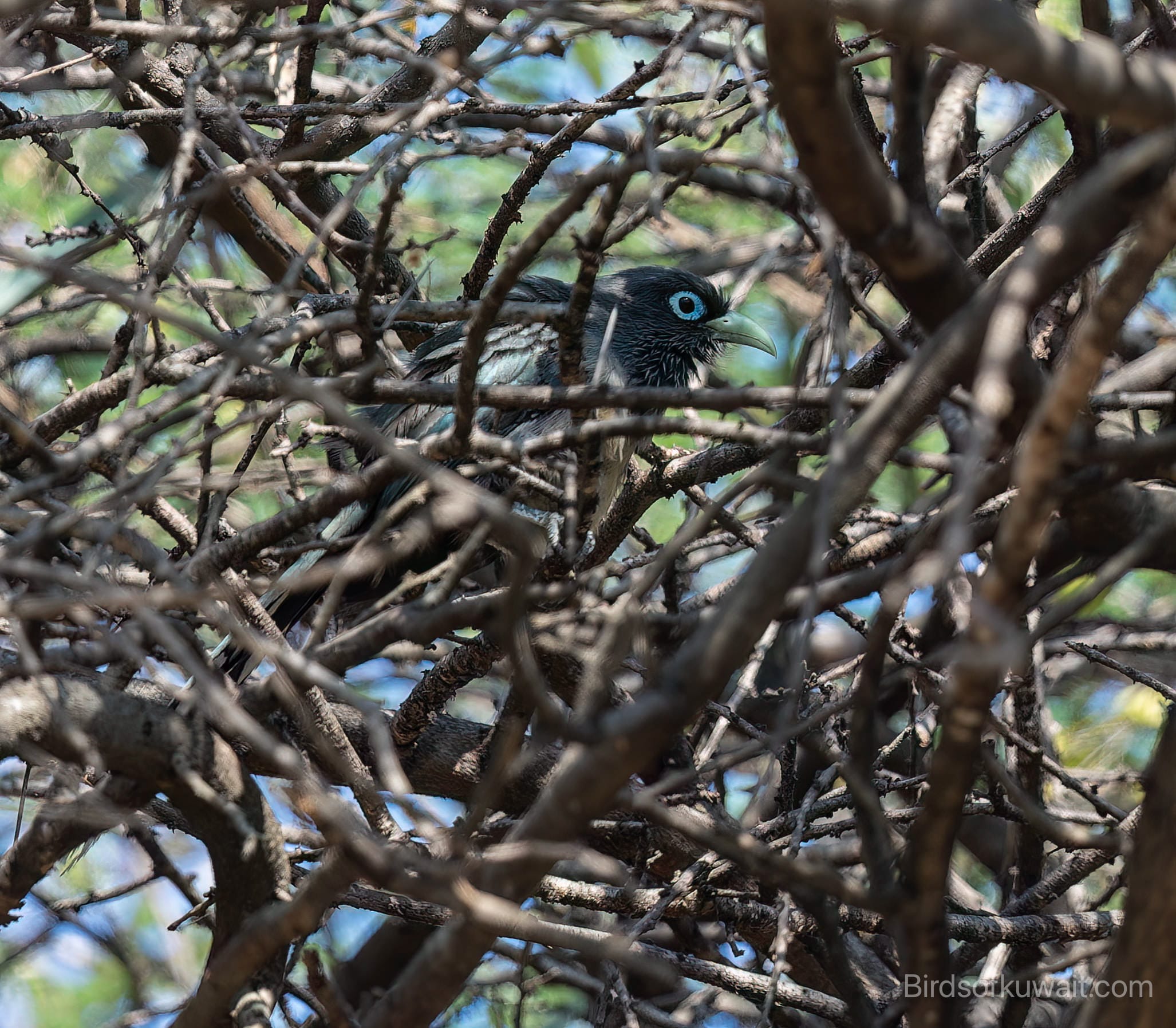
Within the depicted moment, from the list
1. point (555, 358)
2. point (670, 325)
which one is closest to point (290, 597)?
point (555, 358)

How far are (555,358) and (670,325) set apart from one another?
6.15ft

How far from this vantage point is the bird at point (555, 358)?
4.64m

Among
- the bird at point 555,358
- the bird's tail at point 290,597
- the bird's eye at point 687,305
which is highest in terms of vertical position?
the bird's eye at point 687,305

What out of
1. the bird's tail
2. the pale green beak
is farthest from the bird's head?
the bird's tail

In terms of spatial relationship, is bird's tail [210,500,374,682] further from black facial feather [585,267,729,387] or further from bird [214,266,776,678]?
black facial feather [585,267,729,387]

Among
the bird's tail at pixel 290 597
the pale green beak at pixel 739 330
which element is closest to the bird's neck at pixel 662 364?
the pale green beak at pixel 739 330

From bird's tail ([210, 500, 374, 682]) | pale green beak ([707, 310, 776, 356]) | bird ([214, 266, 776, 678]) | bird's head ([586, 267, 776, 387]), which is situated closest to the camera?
bird's tail ([210, 500, 374, 682])

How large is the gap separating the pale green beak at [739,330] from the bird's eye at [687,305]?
0.36ft

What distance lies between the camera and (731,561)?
6930 mm

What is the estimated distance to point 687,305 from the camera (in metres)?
5.88

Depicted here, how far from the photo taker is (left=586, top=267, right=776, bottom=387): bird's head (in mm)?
5770

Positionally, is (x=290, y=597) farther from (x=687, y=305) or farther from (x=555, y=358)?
(x=687, y=305)

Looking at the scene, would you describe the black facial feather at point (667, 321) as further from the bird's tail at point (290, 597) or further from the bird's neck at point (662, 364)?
the bird's tail at point (290, 597)

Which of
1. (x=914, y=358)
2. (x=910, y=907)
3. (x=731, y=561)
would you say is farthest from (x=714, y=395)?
(x=731, y=561)
